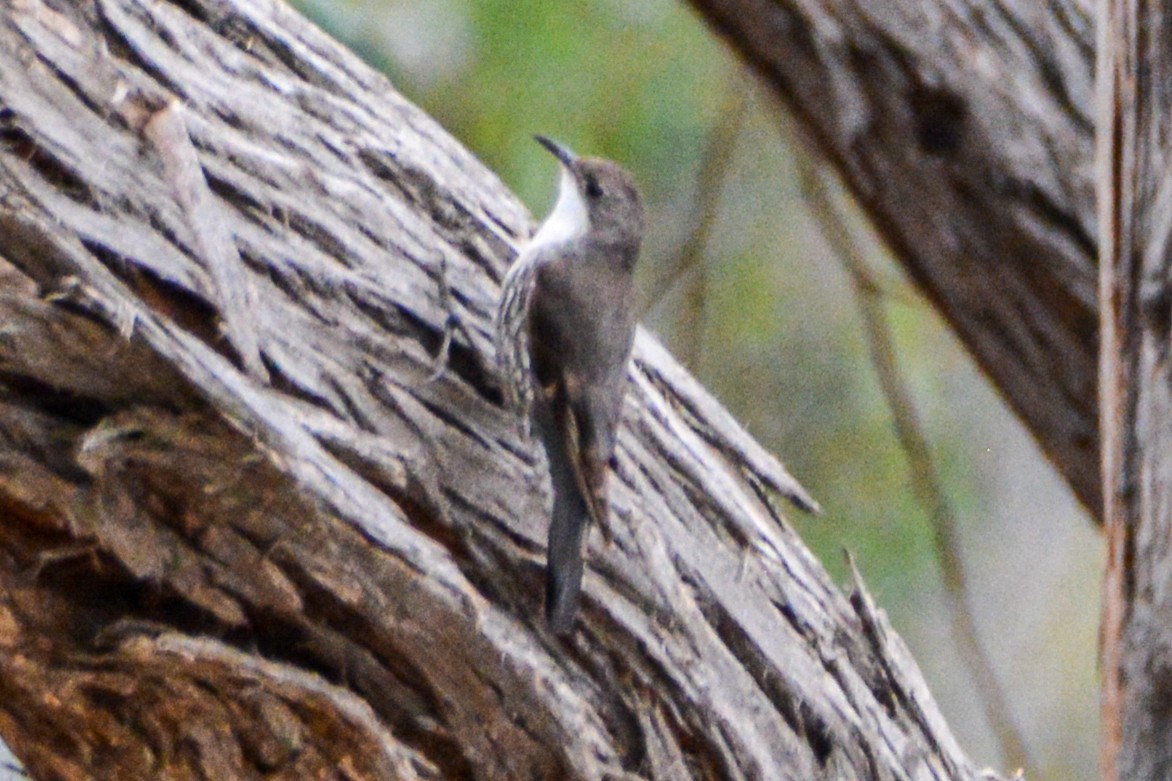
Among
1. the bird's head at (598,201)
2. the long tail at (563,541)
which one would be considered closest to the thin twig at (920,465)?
the bird's head at (598,201)

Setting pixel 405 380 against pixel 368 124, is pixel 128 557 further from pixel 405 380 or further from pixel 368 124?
pixel 368 124

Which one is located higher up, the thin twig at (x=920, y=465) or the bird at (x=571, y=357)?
the bird at (x=571, y=357)

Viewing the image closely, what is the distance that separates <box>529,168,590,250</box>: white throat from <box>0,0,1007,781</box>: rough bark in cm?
18

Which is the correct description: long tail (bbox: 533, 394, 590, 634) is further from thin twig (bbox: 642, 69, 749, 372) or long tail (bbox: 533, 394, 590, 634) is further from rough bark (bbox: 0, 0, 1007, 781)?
thin twig (bbox: 642, 69, 749, 372)

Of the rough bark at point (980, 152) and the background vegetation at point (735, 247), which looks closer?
the rough bark at point (980, 152)

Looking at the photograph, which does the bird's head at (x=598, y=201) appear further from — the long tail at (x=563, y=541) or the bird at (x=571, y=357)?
the long tail at (x=563, y=541)

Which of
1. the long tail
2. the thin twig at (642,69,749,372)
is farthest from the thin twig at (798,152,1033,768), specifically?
the long tail

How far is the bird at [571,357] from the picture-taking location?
194 cm

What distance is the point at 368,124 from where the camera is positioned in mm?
2254

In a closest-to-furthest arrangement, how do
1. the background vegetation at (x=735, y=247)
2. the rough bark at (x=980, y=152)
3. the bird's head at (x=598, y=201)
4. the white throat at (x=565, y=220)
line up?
1. the white throat at (x=565, y=220)
2. the bird's head at (x=598, y=201)
3. the rough bark at (x=980, y=152)
4. the background vegetation at (x=735, y=247)

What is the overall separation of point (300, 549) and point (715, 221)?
2856mm

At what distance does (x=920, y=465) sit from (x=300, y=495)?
8.98 ft

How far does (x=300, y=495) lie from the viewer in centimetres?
168

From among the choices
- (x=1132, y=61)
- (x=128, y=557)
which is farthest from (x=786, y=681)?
(x=1132, y=61)
